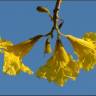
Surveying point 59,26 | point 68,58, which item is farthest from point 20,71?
point 59,26

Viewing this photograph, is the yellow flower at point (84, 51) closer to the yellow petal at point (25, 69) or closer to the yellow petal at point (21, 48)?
the yellow petal at point (21, 48)

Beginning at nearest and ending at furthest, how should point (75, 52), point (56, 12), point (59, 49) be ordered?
point (56, 12) → point (59, 49) → point (75, 52)

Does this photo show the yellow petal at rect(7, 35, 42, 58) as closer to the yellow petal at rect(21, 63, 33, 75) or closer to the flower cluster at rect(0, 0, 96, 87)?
the flower cluster at rect(0, 0, 96, 87)

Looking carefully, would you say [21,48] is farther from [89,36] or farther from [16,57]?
[89,36]

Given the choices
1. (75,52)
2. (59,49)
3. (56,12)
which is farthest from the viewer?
(75,52)

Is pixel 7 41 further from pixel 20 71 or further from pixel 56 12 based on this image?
pixel 56 12

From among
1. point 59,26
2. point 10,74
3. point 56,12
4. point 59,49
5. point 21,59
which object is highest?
point 56,12

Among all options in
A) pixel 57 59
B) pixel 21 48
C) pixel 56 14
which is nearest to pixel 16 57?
pixel 21 48
